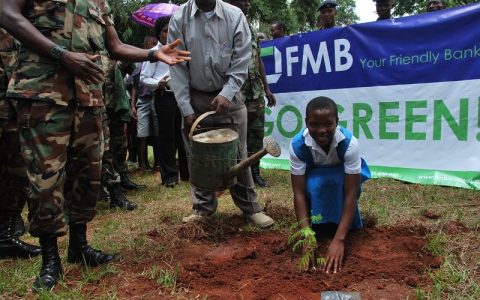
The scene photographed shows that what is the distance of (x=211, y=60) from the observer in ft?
10.5

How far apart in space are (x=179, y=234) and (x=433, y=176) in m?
2.81

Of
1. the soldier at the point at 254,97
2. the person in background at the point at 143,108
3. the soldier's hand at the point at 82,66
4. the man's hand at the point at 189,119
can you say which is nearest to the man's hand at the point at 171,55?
the soldier's hand at the point at 82,66

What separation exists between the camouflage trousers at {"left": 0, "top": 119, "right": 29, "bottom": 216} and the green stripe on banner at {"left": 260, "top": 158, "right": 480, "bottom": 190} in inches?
143

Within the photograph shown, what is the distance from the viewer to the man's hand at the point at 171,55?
256cm

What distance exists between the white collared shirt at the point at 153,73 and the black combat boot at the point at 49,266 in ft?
9.81

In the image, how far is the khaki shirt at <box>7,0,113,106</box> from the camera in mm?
2213

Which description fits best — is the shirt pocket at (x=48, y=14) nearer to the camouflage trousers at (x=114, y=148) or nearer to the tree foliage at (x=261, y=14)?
the camouflage trousers at (x=114, y=148)

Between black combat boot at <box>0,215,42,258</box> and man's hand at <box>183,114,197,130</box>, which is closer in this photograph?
black combat boot at <box>0,215,42,258</box>

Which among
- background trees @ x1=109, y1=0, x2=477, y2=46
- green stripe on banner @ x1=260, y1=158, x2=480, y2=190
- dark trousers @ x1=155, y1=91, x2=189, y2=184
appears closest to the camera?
green stripe on banner @ x1=260, y1=158, x2=480, y2=190

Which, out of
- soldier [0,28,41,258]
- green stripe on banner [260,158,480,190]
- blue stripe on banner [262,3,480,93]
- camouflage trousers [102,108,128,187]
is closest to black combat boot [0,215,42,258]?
soldier [0,28,41,258]

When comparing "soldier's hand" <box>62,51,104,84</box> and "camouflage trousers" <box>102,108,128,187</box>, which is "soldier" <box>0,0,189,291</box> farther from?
"camouflage trousers" <box>102,108,128,187</box>

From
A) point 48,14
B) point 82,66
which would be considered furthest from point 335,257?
point 48,14

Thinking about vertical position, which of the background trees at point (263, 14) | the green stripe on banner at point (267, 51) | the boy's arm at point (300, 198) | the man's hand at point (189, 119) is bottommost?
the boy's arm at point (300, 198)

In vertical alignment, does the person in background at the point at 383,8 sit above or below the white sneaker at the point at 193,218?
above
